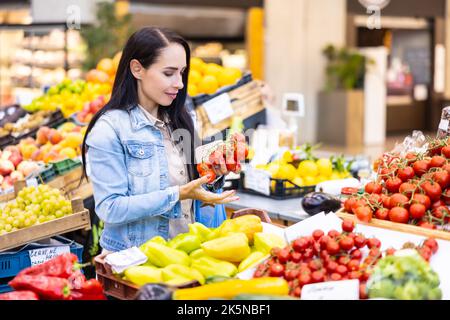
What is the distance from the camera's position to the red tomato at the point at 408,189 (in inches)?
106

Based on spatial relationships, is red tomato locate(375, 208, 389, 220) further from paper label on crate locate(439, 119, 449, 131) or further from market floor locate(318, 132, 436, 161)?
market floor locate(318, 132, 436, 161)

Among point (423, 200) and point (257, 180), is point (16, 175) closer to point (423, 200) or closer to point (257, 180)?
point (257, 180)

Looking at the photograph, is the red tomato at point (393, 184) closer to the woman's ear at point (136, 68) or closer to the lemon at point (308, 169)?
the woman's ear at point (136, 68)

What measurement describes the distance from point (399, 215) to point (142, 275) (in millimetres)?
1011

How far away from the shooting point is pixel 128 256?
2443 millimetres

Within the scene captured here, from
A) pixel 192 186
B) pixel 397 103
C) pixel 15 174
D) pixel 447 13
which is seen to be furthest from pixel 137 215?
pixel 447 13

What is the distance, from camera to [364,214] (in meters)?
2.67

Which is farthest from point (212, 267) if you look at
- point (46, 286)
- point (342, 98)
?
point (342, 98)

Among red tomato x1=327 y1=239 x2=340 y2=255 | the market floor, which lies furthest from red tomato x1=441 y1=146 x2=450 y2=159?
the market floor

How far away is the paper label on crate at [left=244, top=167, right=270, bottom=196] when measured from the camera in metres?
4.49

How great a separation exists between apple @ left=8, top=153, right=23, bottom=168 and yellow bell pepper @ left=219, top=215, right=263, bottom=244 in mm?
3021

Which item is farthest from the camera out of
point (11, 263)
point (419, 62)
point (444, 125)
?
point (419, 62)
